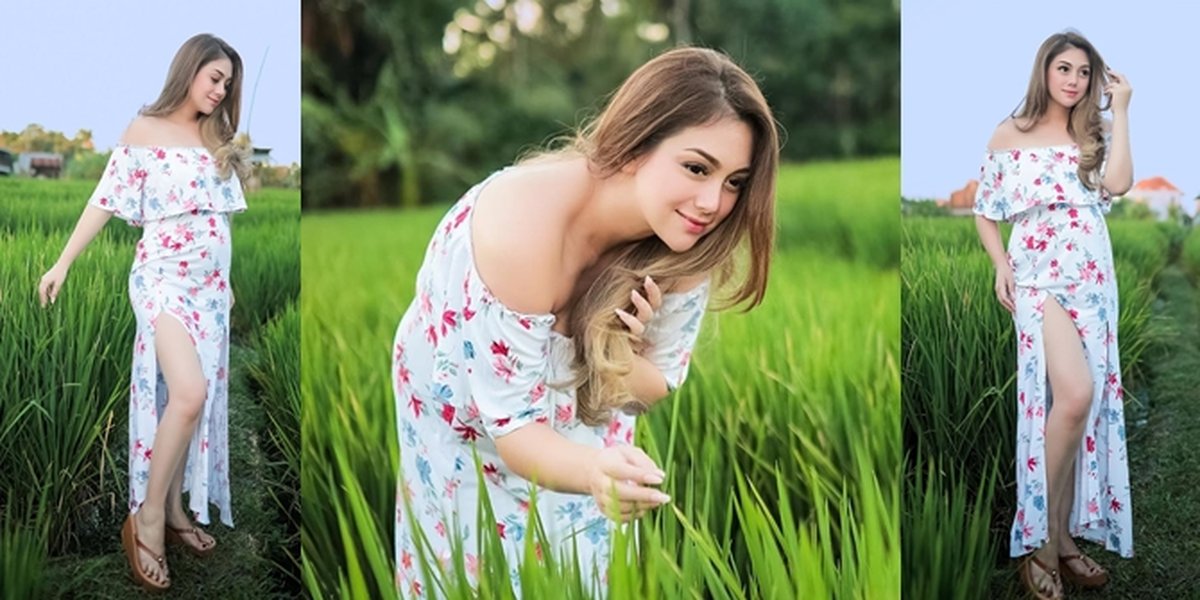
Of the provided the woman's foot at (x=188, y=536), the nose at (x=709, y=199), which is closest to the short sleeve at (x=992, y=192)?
the nose at (x=709, y=199)

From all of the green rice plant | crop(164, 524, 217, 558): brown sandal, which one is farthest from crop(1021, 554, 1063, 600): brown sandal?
crop(164, 524, 217, 558): brown sandal

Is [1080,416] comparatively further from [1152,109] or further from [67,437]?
[67,437]

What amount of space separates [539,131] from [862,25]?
0.94 metres

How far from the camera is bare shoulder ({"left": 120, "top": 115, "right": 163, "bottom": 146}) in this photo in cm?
345

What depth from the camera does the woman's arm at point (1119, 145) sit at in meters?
3.37

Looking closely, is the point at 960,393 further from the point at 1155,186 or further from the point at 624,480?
the point at 624,480

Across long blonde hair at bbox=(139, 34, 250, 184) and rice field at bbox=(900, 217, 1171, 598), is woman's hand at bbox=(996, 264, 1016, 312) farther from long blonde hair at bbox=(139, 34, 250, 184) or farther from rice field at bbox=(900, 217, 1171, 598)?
long blonde hair at bbox=(139, 34, 250, 184)

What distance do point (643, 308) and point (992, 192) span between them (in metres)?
1.00

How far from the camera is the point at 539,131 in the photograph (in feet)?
12.8

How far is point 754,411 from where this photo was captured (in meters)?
3.67

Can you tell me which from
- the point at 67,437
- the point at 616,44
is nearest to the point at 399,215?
the point at 616,44

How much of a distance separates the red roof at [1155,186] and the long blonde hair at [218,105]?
2218 mm

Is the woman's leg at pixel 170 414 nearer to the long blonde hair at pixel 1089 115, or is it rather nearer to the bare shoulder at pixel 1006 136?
the bare shoulder at pixel 1006 136

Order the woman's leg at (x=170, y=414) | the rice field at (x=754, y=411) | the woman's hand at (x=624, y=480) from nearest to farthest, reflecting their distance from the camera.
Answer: the woman's hand at (x=624, y=480)
the rice field at (x=754, y=411)
the woman's leg at (x=170, y=414)
